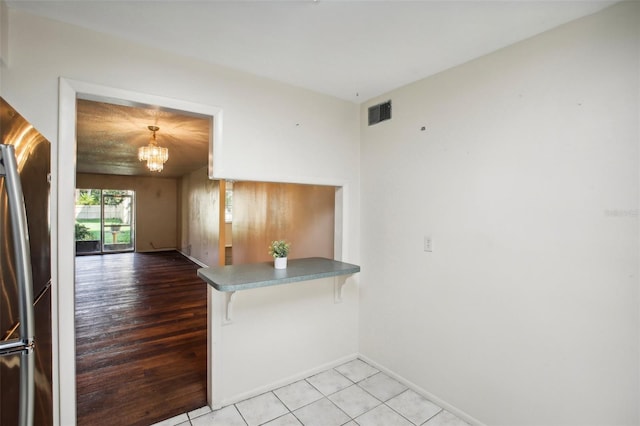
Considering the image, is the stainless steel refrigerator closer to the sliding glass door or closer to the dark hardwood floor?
the dark hardwood floor

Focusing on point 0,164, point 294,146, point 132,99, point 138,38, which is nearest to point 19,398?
point 0,164

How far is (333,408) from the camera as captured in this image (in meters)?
2.20

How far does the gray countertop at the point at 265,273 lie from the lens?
196cm

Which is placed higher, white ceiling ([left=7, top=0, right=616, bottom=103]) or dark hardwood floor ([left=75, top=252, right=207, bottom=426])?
white ceiling ([left=7, top=0, right=616, bottom=103])

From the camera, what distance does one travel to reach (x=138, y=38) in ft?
6.00

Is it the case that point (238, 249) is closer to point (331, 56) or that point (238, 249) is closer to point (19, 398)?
point (331, 56)

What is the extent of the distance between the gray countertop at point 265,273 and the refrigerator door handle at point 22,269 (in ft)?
3.44

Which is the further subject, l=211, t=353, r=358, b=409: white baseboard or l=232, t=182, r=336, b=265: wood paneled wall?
l=232, t=182, r=336, b=265: wood paneled wall

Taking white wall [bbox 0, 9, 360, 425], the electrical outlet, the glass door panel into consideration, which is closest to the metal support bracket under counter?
white wall [bbox 0, 9, 360, 425]

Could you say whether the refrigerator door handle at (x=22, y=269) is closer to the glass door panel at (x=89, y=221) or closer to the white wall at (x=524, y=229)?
the white wall at (x=524, y=229)

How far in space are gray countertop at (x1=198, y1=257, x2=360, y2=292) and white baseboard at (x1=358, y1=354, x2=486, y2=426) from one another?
3.15 feet

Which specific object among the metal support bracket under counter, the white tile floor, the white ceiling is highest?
the white ceiling

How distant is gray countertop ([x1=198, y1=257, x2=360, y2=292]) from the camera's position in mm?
1956

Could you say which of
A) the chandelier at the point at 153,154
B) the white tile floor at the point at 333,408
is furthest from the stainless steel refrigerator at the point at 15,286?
the chandelier at the point at 153,154
